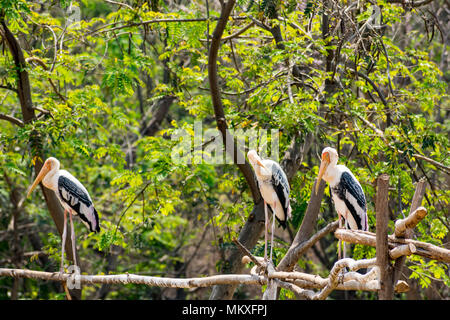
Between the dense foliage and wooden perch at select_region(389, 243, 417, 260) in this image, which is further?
the dense foliage

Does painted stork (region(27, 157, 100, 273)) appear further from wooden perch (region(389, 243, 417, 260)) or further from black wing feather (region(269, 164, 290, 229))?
wooden perch (region(389, 243, 417, 260))

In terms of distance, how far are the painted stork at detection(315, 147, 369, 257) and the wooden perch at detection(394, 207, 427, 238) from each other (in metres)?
1.54

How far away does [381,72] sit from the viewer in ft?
26.5

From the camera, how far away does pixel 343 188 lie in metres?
5.55

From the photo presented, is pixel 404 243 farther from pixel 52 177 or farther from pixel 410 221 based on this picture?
pixel 52 177

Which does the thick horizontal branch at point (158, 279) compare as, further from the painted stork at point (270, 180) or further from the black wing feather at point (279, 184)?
the black wing feather at point (279, 184)

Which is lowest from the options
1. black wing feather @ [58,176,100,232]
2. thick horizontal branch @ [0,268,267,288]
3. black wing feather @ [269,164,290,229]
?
thick horizontal branch @ [0,268,267,288]

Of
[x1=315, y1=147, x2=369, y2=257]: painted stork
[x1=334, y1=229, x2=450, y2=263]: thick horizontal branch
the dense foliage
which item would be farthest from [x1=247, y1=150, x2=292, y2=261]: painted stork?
[x1=334, y1=229, x2=450, y2=263]: thick horizontal branch

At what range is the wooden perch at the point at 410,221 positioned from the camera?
362cm

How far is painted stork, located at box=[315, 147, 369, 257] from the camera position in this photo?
18.1 feet

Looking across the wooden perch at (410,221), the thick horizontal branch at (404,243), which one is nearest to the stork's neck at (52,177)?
the thick horizontal branch at (404,243)

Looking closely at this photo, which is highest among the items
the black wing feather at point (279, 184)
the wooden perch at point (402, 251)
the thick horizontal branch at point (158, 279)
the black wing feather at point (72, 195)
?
the black wing feather at point (279, 184)

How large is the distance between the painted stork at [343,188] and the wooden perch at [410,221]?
154 centimetres
